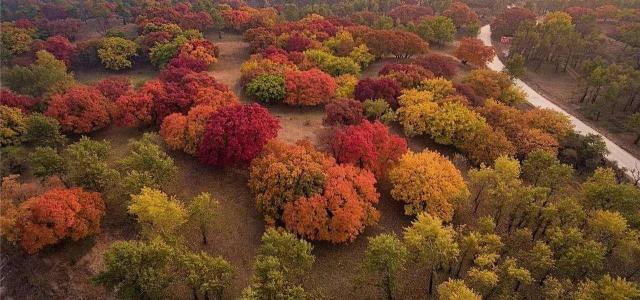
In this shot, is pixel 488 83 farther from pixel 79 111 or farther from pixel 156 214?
pixel 79 111

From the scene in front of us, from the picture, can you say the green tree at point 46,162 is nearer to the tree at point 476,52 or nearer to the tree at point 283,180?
the tree at point 283,180

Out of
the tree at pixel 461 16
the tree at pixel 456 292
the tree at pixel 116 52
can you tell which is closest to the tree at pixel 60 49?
the tree at pixel 116 52

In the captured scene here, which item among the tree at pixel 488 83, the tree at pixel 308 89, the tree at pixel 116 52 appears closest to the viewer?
the tree at pixel 308 89

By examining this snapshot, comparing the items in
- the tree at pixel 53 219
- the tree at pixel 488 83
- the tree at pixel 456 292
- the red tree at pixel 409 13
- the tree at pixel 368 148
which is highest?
the red tree at pixel 409 13

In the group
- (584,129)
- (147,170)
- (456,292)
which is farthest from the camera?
(584,129)

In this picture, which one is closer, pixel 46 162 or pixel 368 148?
pixel 46 162

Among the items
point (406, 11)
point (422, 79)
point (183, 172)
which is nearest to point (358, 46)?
point (422, 79)

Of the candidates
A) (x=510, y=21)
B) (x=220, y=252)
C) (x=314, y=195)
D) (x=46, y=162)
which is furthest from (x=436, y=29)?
(x=46, y=162)
